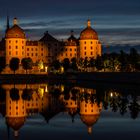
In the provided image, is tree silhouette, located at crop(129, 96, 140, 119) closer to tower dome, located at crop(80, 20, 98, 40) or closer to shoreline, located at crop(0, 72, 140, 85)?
shoreline, located at crop(0, 72, 140, 85)

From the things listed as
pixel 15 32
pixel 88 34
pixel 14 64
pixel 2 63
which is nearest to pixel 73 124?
pixel 14 64

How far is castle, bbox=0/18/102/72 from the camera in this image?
298 feet

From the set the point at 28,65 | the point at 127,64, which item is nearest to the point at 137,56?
the point at 127,64

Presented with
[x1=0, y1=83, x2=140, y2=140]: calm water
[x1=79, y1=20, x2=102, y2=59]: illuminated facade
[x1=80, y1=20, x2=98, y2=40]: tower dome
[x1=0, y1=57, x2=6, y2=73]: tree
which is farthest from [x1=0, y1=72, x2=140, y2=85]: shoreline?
[x1=0, y1=83, x2=140, y2=140]: calm water

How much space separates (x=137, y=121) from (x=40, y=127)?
3.33 metres

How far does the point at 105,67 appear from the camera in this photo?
230ft

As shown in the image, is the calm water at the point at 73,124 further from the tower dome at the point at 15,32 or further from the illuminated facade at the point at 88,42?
the illuminated facade at the point at 88,42

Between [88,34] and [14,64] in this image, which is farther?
[88,34]

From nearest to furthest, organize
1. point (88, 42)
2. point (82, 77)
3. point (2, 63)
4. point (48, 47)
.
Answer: point (82, 77) → point (2, 63) → point (88, 42) → point (48, 47)

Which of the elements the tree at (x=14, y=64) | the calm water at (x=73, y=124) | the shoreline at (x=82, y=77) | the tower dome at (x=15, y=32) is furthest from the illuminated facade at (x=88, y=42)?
the calm water at (x=73, y=124)

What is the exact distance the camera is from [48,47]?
3772 inches

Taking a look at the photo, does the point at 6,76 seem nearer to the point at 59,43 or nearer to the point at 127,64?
the point at 127,64

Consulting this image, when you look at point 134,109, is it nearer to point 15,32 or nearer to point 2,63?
point 2,63

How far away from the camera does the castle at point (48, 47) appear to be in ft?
298
